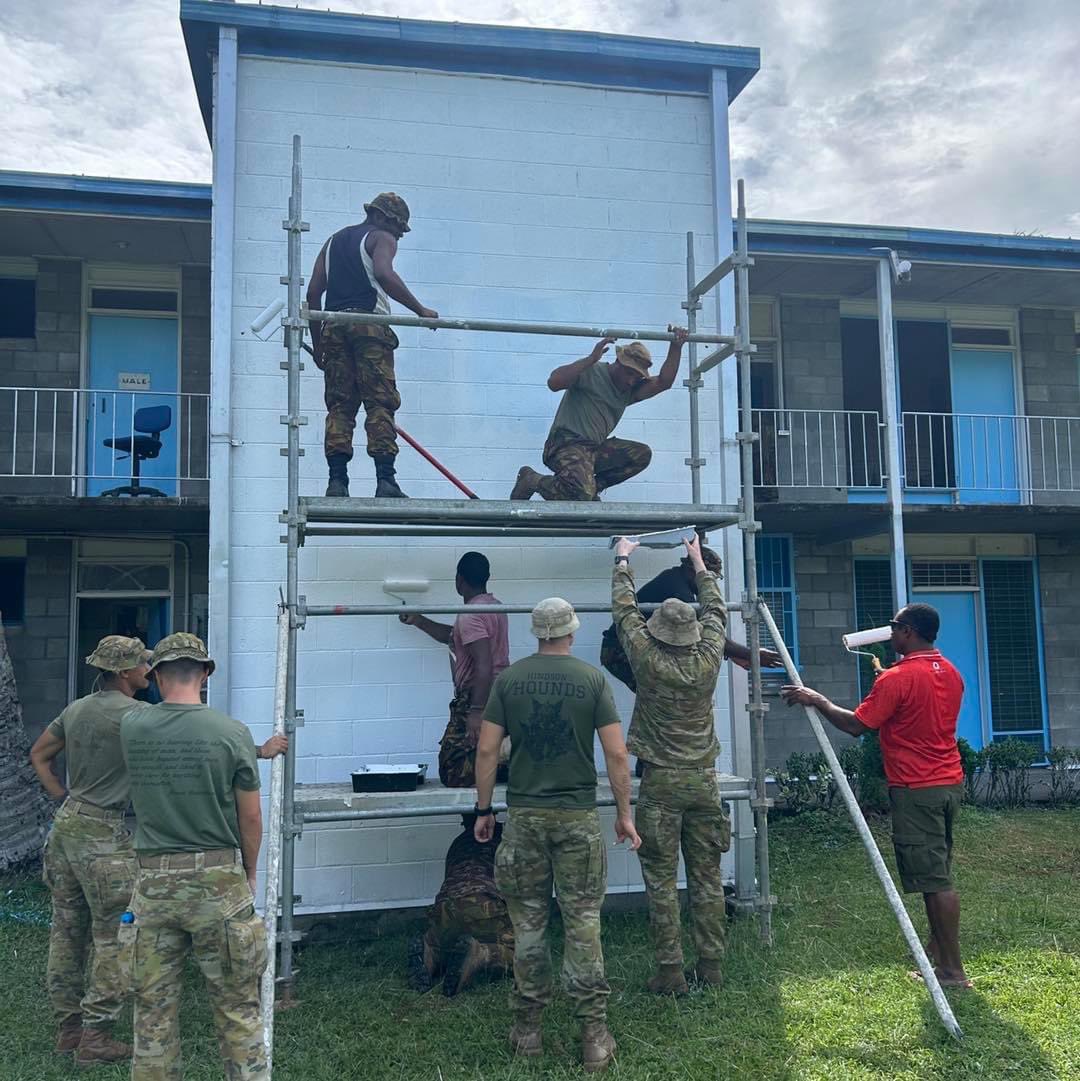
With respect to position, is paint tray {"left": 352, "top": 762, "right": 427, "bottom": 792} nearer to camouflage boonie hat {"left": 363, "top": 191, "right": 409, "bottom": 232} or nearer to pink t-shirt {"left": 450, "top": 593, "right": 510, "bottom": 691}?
pink t-shirt {"left": 450, "top": 593, "right": 510, "bottom": 691}

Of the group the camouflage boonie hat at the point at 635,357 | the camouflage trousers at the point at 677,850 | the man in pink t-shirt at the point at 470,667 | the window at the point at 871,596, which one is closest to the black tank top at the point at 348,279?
the camouflage boonie hat at the point at 635,357

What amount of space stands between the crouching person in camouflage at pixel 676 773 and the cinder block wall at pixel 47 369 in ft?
22.8

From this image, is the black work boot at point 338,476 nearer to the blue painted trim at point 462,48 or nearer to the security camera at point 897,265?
the blue painted trim at point 462,48

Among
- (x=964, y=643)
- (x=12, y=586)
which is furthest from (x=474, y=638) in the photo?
(x=964, y=643)

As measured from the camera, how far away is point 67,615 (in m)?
9.34

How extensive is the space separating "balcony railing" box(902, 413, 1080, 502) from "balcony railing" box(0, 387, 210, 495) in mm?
7853

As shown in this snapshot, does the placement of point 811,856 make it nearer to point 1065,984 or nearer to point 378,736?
point 1065,984

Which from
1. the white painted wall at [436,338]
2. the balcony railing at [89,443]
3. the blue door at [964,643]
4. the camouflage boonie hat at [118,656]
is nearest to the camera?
the camouflage boonie hat at [118,656]

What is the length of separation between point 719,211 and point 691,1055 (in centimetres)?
524

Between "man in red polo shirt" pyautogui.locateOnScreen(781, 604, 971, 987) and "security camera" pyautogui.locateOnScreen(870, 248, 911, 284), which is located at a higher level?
"security camera" pyautogui.locateOnScreen(870, 248, 911, 284)

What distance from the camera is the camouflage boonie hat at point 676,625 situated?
4594mm

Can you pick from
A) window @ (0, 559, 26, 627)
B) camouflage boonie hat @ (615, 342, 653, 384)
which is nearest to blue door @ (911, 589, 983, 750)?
camouflage boonie hat @ (615, 342, 653, 384)

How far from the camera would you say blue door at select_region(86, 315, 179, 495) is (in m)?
9.38

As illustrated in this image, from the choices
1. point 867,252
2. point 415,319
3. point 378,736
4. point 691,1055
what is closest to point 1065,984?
point 691,1055
